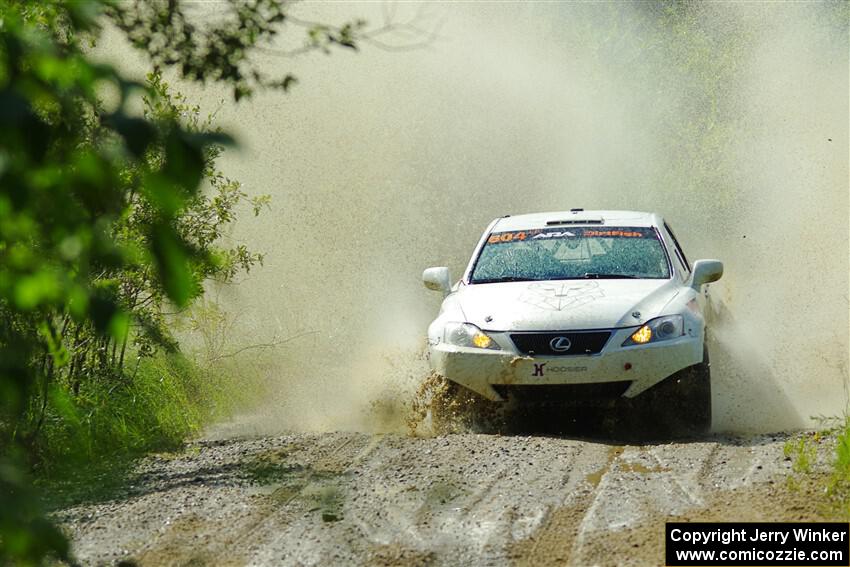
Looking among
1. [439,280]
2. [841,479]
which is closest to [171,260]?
[841,479]

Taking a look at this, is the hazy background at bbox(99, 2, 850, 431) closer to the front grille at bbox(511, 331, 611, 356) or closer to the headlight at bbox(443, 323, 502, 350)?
the headlight at bbox(443, 323, 502, 350)

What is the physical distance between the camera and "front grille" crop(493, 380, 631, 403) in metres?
8.11

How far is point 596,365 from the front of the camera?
8.05m

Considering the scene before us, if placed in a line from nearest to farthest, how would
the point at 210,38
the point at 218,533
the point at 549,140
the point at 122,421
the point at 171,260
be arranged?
the point at 171,260 → the point at 210,38 → the point at 218,533 → the point at 122,421 → the point at 549,140

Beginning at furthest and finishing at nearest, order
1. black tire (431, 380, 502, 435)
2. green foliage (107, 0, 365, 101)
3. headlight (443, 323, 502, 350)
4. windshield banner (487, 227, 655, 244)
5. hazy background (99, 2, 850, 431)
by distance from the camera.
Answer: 1. hazy background (99, 2, 850, 431)
2. windshield banner (487, 227, 655, 244)
3. black tire (431, 380, 502, 435)
4. headlight (443, 323, 502, 350)
5. green foliage (107, 0, 365, 101)

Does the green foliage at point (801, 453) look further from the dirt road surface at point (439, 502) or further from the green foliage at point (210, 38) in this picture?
the green foliage at point (210, 38)

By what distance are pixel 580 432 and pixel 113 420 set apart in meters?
3.31

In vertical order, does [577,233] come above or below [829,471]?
above

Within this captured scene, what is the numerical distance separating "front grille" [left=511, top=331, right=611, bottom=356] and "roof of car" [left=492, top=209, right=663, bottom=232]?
76.1 inches

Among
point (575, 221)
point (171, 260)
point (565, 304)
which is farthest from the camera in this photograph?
point (575, 221)

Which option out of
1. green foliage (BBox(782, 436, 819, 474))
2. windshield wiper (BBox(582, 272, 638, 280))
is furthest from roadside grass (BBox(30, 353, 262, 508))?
green foliage (BBox(782, 436, 819, 474))

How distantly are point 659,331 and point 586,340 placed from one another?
49 cm

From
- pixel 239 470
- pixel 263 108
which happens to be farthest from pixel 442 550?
pixel 263 108

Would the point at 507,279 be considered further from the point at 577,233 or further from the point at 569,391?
the point at 569,391
